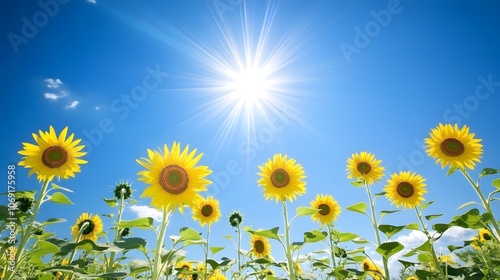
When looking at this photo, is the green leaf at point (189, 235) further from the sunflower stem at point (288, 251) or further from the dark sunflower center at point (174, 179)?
the sunflower stem at point (288, 251)

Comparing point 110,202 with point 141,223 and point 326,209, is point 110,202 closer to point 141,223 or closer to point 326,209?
point 141,223

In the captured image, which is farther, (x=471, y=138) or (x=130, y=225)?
(x=471, y=138)

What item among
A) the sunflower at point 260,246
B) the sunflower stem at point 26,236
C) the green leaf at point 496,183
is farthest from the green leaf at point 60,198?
the green leaf at point 496,183

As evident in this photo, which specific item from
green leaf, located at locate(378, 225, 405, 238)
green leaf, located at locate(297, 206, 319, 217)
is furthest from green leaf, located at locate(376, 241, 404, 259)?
green leaf, located at locate(297, 206, 319, 217)

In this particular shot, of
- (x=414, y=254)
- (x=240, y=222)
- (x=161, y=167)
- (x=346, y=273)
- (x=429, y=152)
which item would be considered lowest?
(x=346, y=273)

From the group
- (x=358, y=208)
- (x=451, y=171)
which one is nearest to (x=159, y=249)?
(x=358, y=208)

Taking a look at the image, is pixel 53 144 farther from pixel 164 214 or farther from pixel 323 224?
pixel 323 224

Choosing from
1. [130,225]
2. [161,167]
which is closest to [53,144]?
[161,167]
